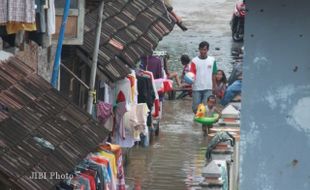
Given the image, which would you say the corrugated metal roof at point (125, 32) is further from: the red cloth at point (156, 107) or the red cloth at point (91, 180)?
the red cloth at point (91, 180)

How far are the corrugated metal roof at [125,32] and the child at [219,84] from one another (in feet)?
4.96

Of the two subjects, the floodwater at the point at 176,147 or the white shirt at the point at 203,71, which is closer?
the floodwater at the point at 176,147

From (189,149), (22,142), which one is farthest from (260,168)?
(189,149)

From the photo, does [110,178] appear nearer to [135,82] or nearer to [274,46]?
[135,82]

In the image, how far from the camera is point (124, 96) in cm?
1393

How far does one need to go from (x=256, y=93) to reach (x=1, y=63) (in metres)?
4.32

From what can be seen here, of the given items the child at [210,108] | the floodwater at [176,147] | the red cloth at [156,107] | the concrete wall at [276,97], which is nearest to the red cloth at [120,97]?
the floodwater at [176,147]

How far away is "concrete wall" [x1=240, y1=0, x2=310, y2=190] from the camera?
4.89 m

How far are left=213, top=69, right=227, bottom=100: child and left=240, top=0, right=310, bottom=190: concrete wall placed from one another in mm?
13969

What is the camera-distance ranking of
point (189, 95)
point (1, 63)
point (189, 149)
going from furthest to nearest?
point (189, 95) → point (189, 149) → point (1, 63)

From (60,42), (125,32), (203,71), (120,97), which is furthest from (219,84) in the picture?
(60,42)

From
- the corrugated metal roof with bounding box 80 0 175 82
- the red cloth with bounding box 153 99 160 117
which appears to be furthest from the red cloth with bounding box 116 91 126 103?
the red cloth with bounding box 153 99 160 117

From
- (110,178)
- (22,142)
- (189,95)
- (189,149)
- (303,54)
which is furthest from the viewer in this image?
(189,95)

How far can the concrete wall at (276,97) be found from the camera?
489cm
